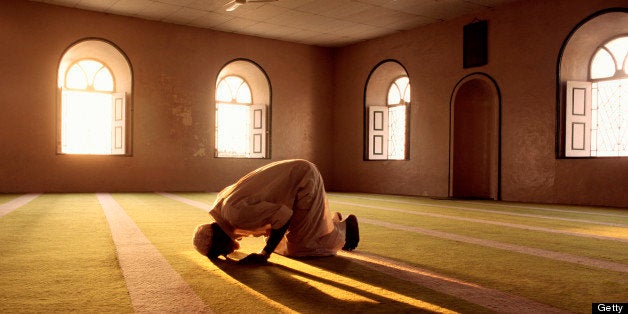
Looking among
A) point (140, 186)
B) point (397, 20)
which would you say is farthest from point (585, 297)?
point (140, 186)

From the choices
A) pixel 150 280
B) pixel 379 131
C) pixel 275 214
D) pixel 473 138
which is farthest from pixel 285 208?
pixel 379 131

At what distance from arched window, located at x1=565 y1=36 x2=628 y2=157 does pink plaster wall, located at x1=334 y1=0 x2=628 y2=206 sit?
0.95 ft

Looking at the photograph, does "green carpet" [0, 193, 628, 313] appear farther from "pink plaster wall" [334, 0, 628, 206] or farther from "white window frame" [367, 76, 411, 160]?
"white window frame" [367, 76, 411, 160]

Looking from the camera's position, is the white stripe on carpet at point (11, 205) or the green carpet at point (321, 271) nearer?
the green carpet at point (321, 271)

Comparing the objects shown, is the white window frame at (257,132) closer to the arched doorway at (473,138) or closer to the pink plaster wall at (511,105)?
the pink plaster wall at (511,105)

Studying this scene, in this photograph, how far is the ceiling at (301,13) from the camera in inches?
337

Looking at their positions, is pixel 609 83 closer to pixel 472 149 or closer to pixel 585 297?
pixel 472 149

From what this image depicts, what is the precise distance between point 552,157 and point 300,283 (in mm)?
6601

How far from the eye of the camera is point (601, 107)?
782 cm

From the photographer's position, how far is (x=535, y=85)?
8.09 m

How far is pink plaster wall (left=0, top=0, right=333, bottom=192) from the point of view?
28.4 feet

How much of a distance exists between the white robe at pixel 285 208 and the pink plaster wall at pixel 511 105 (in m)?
5.79

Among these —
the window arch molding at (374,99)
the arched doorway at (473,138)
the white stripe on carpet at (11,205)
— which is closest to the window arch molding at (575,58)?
the arched doorway at (473,138)

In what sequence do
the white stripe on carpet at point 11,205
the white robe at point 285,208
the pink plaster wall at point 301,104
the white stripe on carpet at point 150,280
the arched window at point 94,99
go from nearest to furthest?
the white stripe on carpet at point 150,280, the white robe at point 285,208, the white stripe on carpet at point 11,205, the pink plaster wall at point 301,104, the arched window at point 94,99
